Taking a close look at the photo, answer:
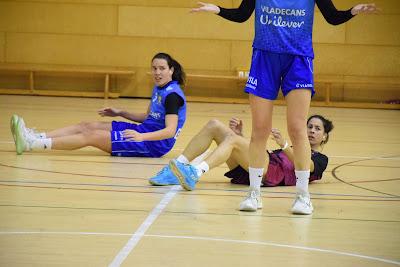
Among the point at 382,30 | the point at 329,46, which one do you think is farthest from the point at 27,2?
the point at 382,30

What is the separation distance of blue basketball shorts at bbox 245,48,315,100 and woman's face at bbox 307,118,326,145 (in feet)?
3.12

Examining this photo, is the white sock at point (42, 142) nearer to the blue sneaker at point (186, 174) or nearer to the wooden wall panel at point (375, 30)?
the blue sneaker at point (186, 174)

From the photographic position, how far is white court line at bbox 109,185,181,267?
4.30 meters

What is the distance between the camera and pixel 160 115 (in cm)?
779

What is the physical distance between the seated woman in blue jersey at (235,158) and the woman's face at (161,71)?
4.16ft

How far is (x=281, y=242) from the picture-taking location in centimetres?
479

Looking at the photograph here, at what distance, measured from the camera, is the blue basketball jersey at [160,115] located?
303 inches

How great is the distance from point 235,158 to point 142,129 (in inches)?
65.9

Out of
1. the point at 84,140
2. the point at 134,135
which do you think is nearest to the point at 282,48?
the point at 134,135

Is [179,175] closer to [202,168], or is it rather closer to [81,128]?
[202,168]

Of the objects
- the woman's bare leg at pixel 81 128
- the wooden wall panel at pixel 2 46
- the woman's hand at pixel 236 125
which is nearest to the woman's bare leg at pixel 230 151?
the woman's hand at pixel 236 125

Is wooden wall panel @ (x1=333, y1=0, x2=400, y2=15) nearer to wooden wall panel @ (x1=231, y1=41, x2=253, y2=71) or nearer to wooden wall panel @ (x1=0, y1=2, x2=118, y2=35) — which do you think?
wooden wall panel @ (x1=231, y1=41, x2=253, y2=71)

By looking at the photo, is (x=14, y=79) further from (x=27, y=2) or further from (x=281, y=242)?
(x=281, y=242)

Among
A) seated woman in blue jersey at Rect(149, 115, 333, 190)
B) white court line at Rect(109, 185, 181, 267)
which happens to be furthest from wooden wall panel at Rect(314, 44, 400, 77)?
white court line at Rect(109, 185, 181, 267)
